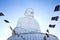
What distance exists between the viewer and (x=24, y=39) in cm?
1069

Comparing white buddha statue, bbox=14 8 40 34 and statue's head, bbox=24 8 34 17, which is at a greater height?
statue's head, bbox=24 8 34 17

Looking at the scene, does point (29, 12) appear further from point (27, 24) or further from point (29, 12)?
point (27, 24)

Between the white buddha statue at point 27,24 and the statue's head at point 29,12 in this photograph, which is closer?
the white buddha statue at point 27,24

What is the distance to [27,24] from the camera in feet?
39.7

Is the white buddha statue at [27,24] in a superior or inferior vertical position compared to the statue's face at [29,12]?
inferior

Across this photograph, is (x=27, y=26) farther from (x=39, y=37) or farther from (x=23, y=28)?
(x=39, y=37)

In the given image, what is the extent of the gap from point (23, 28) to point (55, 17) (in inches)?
126

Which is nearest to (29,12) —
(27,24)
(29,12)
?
(29,12)

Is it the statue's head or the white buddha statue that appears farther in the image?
the statue's head

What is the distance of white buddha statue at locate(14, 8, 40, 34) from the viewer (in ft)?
38.4

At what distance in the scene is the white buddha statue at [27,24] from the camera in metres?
11.7

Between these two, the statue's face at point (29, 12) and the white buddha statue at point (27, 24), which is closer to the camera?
the white buddha statue at point (27, 24)

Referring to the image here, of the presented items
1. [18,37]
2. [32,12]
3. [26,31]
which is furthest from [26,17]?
[18,37]

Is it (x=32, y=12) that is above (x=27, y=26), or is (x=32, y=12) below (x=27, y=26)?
above
